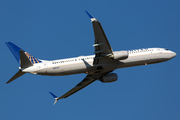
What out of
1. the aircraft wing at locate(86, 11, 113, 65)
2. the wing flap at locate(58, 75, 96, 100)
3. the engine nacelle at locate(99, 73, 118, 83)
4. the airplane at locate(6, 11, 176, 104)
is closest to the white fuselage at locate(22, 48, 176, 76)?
the airplane at locate(6, 11, 176, 104)

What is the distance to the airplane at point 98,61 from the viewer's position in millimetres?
44388

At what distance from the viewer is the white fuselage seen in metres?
46.1

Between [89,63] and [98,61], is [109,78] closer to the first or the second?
[98,61]

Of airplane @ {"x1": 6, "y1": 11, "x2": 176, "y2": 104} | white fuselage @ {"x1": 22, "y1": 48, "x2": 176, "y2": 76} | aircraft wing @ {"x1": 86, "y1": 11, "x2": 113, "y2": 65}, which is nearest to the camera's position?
aircraft wing @ {"x1": 86, "y1": 11, "x2": 113, "y2": 65}

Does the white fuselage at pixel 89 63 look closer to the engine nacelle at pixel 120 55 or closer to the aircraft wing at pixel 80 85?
the engine nacelle at pixel 120 55

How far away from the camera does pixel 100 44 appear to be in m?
43.0

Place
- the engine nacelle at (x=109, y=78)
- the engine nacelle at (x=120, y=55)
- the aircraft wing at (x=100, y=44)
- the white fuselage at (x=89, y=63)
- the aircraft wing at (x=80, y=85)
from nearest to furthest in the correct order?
the aircraft wing at (x=100, y=44) → the white fuselage at (x=89, y=63) → the engine nacelle at (x=120, y=55) → the engine nacelle at (x=109, y=78) → the aircraft wing at (x=80, y=85)

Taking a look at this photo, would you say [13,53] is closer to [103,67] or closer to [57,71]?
[57,71]

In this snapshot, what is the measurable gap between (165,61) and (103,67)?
40.1 ft

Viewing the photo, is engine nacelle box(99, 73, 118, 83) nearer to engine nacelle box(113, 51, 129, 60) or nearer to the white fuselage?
the white fuselage

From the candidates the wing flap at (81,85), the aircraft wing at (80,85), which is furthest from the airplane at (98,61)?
the wing flap at (81,85)

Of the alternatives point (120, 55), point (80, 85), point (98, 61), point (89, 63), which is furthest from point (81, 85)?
point (120, 55)

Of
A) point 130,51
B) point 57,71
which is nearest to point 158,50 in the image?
point 130,51

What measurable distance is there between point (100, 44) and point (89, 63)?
581 cm
